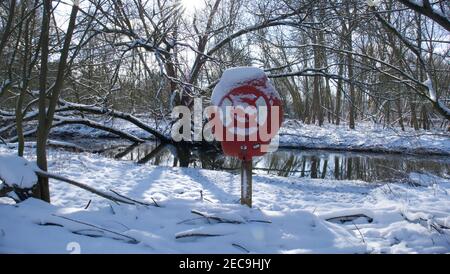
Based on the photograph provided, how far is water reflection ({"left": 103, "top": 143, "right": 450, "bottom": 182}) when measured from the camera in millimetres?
10359

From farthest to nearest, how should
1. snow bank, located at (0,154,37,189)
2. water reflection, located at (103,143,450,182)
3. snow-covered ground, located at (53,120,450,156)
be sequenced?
1. snow-covered ground, located at (53,120,450,156)
2. water reflection, located at (103,143,450,182)
3. snow bank, located at (0,154,37,189)

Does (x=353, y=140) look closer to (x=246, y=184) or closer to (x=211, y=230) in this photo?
(x=246, y=184)

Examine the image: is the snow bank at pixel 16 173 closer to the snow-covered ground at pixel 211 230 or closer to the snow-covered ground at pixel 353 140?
the snow-covered ground at pixel 211 230

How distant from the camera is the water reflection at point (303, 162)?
34.0ft

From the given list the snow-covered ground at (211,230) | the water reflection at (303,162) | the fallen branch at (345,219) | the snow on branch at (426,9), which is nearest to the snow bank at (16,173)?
the snow-covered ground at (211,230)

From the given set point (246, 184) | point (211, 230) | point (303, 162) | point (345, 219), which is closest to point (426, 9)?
point (345, 219)

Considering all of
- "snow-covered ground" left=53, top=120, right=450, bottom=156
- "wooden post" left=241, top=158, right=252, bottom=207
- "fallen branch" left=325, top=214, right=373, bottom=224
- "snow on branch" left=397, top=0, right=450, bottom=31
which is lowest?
"fallen branch" left=325, top=214, right=373, bottom=224

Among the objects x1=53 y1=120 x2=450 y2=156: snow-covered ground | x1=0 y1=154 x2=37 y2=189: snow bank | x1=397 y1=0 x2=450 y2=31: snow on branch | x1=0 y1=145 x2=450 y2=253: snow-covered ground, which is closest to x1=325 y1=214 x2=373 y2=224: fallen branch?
x1=0 y1=145 x2=450 y2=253: snow-covered ground

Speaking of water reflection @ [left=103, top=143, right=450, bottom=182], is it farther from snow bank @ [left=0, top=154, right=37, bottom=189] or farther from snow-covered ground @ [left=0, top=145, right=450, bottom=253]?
snow bank @ [left=0, top=154, right=37, bottom=189]

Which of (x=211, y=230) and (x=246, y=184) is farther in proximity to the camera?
(x=246, y=184)

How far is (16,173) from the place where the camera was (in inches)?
128

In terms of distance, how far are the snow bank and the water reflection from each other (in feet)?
22.3

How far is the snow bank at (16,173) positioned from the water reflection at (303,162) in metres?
6.78

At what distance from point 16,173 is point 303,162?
408 inches
